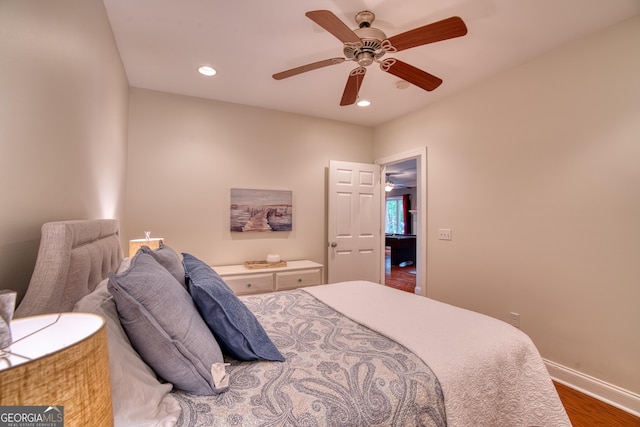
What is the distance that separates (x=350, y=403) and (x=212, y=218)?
2795 mm

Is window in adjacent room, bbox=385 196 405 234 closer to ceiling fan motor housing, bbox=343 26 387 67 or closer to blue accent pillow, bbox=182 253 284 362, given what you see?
ceiling fan motor housing, bbox=343 26 387 67

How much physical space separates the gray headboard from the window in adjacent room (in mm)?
9922

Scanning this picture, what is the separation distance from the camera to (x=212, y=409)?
870 millimetres

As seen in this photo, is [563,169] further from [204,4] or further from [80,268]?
[80,268]

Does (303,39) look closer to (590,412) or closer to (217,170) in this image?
(217,170)

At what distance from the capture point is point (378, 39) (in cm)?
177

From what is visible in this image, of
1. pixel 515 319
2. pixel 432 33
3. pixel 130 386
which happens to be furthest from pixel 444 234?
pixel 130 386

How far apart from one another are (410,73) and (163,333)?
2163 mm

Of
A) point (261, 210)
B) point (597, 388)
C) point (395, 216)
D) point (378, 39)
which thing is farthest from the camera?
point (395, 216)

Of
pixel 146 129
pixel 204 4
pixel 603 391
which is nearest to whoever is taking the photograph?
pixel 204 4

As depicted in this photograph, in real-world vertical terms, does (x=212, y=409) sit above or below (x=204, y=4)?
below

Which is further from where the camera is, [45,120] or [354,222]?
[354,222]

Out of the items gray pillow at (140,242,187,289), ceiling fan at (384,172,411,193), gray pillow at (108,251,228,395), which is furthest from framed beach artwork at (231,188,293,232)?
ceiling fan at (384,172,411,193)

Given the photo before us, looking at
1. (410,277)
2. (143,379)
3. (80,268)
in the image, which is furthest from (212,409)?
(410,277)
